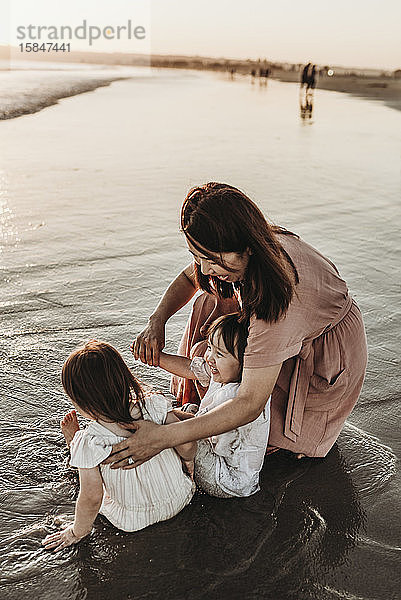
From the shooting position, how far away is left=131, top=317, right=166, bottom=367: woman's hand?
10.6 feet

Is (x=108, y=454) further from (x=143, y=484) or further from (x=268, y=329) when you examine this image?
(x=268, y=329)

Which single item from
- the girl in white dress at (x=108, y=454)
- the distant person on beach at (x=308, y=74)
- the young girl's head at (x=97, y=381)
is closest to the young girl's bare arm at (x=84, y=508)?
the girl in white dress at (x=108, y=454)

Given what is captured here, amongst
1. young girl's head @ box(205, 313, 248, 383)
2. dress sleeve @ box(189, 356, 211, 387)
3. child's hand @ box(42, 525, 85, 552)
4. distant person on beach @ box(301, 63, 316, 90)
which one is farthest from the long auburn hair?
distant person on beach @ box(301, 63, 316, 90)

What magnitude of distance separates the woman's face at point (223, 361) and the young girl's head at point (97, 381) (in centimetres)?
43

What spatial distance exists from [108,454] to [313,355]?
36.0 inches

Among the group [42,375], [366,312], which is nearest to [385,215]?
[366,312]

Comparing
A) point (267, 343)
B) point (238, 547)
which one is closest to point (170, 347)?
point (267, 343)

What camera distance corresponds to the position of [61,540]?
2527mm

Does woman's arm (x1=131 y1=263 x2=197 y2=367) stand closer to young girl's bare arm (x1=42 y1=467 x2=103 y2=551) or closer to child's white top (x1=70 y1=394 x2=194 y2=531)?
child's white top (x1=70 y1=394 x2=194 y2=531)

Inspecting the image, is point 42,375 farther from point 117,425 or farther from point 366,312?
point 366,312

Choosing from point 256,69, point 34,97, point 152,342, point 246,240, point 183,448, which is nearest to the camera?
point 246,240

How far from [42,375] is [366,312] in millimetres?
2067

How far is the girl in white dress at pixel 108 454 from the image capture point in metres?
2.47

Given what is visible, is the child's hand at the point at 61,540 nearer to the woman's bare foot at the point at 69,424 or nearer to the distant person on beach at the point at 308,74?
the woman's bare foot at the point at 69,424
